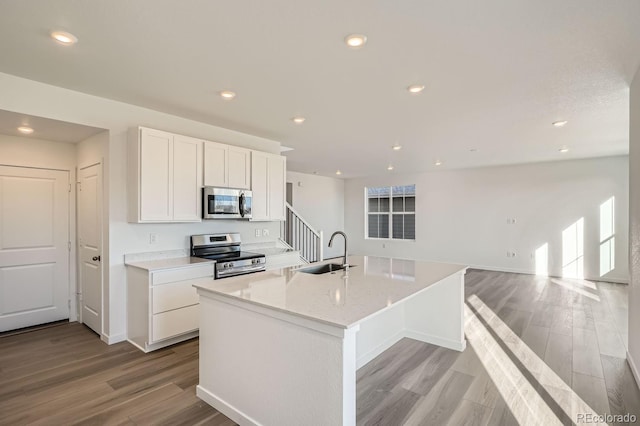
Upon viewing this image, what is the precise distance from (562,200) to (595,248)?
1141 millimetres

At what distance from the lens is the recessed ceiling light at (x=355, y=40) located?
7.12 ft

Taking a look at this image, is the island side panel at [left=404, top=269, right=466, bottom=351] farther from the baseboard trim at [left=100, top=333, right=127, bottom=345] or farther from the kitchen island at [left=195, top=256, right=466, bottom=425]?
the baseboard trim at [left=100, top=333, right=127, bottom=345]

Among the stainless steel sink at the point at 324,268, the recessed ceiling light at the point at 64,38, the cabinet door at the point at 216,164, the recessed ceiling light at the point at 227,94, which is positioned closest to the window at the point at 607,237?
the stainless steel sink at the point at 324,268

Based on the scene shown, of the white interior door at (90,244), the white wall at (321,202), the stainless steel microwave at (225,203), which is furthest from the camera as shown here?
the white wall at (321,202)

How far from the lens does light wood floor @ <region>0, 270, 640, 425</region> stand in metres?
2.28

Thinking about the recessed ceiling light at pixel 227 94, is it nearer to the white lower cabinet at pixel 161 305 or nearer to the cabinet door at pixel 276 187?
the cabinet door at pixel 276 187

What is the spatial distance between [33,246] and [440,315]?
16.0 ft

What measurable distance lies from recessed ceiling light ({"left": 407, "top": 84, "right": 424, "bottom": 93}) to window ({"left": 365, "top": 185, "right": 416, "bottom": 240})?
6403 mm

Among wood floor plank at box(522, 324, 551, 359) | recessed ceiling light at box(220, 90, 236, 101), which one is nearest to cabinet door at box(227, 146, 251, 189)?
recessed ceiling light at box(220, 90, 236, 101)

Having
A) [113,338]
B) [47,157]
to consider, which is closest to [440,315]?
[113,338]

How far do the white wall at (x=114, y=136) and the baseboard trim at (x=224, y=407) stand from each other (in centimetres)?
171

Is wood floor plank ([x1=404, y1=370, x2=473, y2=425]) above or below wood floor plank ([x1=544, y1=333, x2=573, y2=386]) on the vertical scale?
above

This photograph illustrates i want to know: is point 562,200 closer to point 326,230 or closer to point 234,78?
point 326,230

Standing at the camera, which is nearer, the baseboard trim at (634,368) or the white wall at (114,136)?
the baseboard trim at (634,368)
